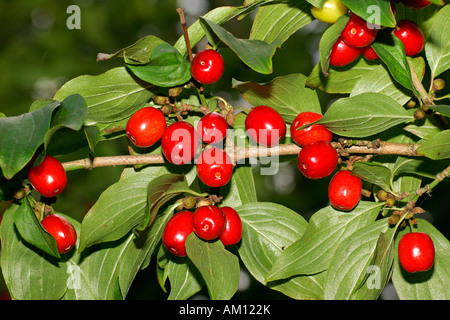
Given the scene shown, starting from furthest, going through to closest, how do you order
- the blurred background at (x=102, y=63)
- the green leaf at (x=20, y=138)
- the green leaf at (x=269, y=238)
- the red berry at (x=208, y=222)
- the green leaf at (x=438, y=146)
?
1. the blurred background at (x=102, y=63)
2. the green leaf at (x=269, y=238)
3. the red berry at (x=208, y=222)
4. the green leaf at (x=438, y=146)
5. the green leaf at (x=20, y=138)

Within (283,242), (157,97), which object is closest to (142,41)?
(157,97)

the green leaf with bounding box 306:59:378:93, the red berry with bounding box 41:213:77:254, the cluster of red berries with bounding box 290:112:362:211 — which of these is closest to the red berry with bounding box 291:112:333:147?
the cluster of red berries with bounding box 290:112:362:211

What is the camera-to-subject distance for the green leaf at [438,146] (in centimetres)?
115

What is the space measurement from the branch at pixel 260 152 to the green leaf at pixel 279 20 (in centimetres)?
30

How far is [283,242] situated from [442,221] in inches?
76.6

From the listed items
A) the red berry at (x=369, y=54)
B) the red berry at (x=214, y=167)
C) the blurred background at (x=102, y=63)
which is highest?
the blurred background at (x=102, y=63)

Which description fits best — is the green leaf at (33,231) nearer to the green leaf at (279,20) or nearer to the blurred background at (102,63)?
the green leaf at (279,20)

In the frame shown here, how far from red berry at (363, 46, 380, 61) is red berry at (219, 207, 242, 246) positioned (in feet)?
1.83

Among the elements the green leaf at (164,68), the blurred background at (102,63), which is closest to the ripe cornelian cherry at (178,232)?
the green leaf at (164,68)

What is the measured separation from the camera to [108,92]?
133cm

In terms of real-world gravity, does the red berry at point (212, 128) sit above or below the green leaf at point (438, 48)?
below

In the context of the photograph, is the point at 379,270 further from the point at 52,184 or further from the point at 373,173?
the point at 52,184
